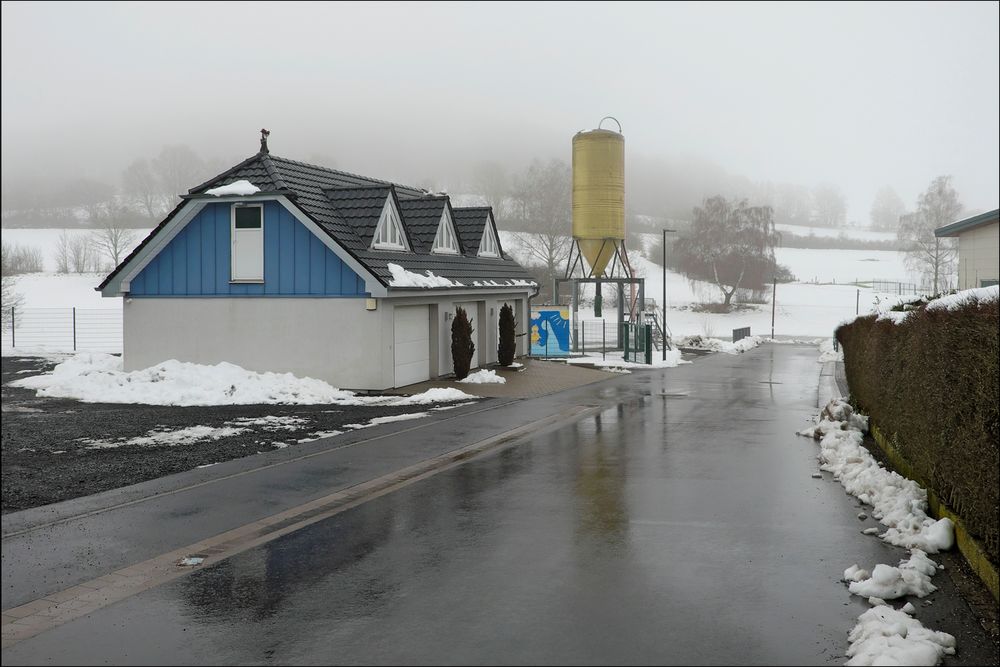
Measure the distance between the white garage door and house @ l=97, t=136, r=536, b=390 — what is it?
2.1 inches

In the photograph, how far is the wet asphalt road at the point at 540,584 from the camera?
5730 mm

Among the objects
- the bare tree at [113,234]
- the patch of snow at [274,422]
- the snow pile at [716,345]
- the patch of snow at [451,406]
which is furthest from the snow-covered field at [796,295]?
the patch of snow at [274,422]

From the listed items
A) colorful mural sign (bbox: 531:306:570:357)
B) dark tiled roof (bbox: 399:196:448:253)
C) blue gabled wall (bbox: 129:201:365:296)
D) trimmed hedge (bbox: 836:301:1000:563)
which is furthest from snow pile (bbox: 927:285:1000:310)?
colorful mural sign (bbox: 531:306:570:357)

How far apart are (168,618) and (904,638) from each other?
5128 mm

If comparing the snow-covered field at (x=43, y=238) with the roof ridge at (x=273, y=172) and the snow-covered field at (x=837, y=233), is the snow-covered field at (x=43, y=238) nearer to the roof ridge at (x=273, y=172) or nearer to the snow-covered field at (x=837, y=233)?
the roof ridge at (x=273, y=172)

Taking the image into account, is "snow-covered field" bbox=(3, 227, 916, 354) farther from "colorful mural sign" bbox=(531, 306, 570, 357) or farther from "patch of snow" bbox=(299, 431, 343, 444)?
"colorful mural sign" bbox=(531, 306, 570, 357)

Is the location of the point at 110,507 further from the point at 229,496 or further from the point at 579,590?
the point at 579,590

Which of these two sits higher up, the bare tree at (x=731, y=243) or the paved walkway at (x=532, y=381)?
the bare tree at (x=731, y=243)

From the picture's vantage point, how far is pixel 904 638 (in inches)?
230

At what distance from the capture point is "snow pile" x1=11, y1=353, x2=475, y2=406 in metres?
19.6

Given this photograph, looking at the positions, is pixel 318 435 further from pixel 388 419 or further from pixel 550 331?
pixel 550 331

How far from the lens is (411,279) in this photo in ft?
75.2

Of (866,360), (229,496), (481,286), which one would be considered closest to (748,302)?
(481,286)

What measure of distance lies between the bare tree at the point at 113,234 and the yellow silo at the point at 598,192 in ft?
64.9
